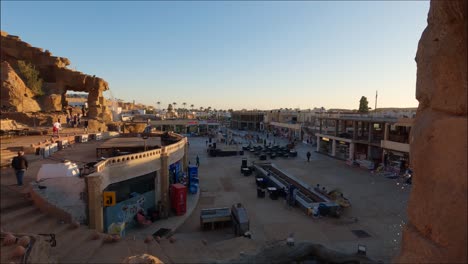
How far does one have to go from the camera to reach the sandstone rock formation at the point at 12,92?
33.9 meters

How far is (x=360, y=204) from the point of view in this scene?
1906cm

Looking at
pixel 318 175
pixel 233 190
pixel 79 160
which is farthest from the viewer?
pixel 318 175

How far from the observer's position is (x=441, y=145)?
6.88 ft

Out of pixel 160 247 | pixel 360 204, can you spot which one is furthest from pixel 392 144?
pixel 160 247

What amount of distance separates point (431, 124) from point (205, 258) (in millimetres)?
9403

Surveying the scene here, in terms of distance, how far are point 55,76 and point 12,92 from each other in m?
13.9

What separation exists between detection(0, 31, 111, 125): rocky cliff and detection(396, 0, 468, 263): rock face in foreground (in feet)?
156

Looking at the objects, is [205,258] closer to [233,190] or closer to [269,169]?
[233,190]

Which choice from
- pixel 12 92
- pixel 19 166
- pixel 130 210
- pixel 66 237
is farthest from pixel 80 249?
pixel 12 92

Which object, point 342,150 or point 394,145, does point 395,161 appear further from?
point 342,150

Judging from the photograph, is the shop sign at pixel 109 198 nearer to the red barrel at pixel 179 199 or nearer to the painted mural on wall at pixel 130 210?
the painted mural on wall at pixel 130 210

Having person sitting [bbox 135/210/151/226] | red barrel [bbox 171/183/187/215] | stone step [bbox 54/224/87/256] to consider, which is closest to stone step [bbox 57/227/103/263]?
stone step [bbox 54/224/87/256]

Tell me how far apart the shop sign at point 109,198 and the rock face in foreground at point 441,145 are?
39.2 feet

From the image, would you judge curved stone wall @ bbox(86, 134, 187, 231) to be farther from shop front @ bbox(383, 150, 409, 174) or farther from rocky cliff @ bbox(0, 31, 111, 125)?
rocky cliff @ bbox(0, 31, 111, 125)
